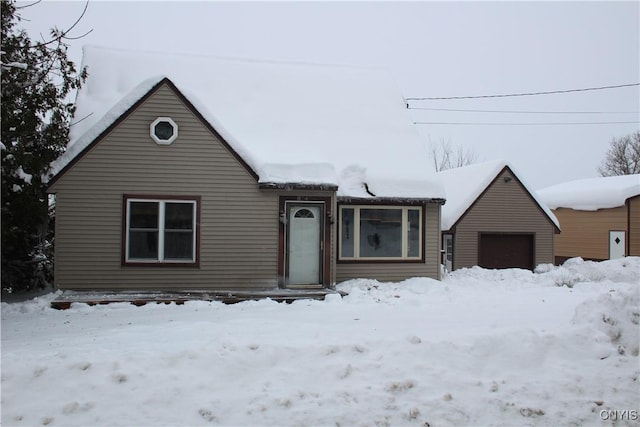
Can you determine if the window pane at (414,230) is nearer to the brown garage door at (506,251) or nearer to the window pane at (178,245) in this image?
the window pane at (178,245)

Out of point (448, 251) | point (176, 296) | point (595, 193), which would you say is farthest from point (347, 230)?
point (595, 193)

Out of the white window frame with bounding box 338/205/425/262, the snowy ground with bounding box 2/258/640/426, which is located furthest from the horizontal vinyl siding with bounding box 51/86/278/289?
the snowy ground with bounding box 2/258/640/426

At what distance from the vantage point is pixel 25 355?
22.3ft

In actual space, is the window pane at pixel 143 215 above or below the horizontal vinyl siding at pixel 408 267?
above

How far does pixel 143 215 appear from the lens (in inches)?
504

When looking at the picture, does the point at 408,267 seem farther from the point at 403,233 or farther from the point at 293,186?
the point at 293,186

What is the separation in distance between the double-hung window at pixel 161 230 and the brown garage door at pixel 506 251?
12466 mm

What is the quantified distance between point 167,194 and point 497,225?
13.7 meters

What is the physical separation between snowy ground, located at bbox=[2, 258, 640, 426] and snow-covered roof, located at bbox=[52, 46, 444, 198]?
222 inches

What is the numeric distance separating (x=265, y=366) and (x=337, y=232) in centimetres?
843

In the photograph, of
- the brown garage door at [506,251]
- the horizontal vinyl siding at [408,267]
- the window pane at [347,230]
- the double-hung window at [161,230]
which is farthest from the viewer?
the brown garage door at [506,251]

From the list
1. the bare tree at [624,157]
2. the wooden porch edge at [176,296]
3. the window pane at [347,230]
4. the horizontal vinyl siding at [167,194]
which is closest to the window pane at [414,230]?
the window pane at [347,230]

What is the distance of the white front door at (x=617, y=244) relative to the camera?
25438mm

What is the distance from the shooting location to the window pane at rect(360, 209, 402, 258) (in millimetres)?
15117
